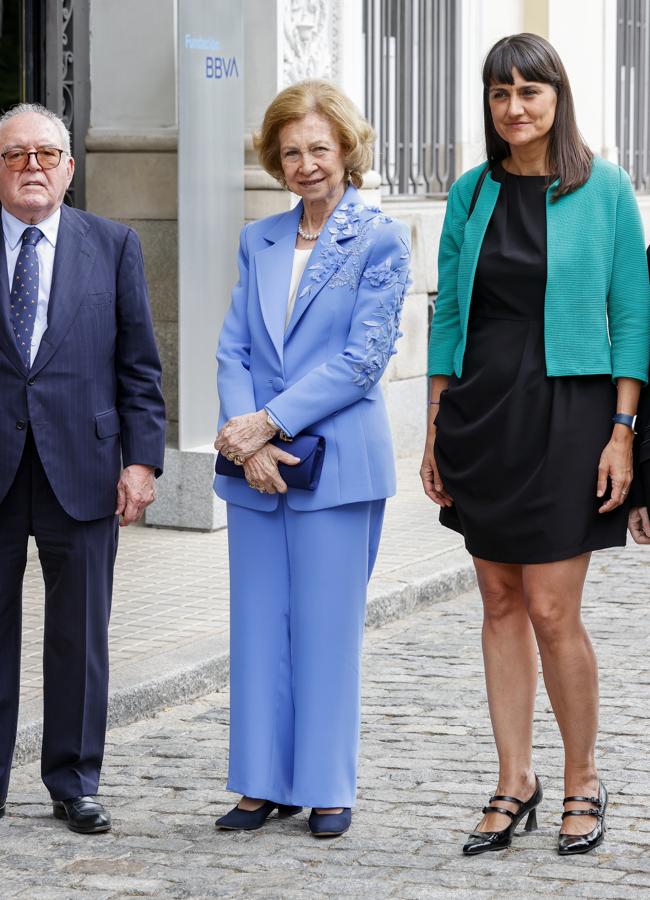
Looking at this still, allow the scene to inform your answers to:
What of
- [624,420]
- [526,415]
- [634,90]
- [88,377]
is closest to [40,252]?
[88,377]

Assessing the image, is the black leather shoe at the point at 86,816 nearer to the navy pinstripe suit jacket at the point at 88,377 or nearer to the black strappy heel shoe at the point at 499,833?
the navy pinstripe suit jacket at the point at 88,377

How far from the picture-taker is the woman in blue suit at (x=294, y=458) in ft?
14.9

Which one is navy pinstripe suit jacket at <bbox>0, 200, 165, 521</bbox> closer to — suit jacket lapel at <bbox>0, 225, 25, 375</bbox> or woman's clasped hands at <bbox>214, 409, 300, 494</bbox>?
suit jacket lapel at <bbox>0, 225, 25, 375</bbox>

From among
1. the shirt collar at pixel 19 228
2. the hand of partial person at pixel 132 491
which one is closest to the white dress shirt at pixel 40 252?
the shirt collar at pixel 19 228

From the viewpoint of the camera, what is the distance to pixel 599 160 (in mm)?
4320

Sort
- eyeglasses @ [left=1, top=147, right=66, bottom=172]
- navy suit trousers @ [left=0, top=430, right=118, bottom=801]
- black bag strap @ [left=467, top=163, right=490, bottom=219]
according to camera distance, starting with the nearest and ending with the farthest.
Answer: black bag strap @ [left=467, top=163, right=490, bottom=219], eyeglasses @ [left=1, top=147, right=66, bottom=172], navy suit trousers @ [left=0, top=430, right=118, bottom=801]

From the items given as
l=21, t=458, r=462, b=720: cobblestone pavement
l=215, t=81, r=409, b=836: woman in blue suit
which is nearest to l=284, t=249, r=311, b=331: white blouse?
l=215, t=81, r=409, b=836: woman in blue suit

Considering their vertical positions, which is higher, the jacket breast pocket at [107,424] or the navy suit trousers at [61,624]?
the jacket breast pocket at [107,424]

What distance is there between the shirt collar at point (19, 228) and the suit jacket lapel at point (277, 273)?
55 cm

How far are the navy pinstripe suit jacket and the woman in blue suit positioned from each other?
24 centimetres

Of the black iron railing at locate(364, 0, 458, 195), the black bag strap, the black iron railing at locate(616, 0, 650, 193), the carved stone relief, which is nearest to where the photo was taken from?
the black bag strap

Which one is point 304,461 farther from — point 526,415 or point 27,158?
point 27,158

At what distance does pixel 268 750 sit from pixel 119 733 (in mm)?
1289

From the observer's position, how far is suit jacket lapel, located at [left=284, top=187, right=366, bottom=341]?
455 cm
